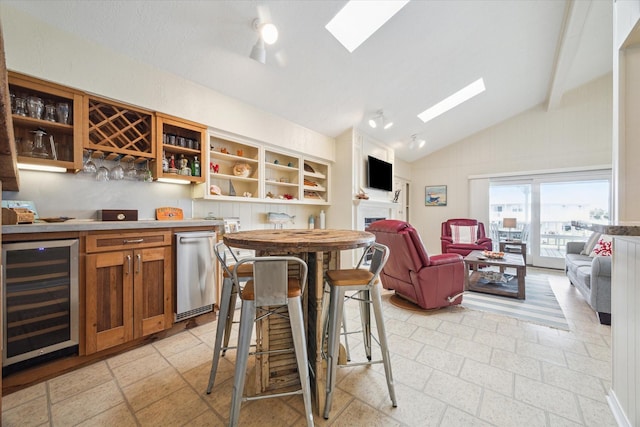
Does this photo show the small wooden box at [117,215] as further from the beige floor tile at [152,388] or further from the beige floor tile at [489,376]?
the beige floor tile at [489,376]

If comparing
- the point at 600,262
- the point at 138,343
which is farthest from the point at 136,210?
the point at 600,262

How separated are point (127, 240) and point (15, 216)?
61cm

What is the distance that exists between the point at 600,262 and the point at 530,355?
1.33 metres

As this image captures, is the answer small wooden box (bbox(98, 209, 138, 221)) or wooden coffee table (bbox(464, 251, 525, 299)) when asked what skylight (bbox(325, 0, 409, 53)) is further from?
wooden coffee table (bbox(464, 251, 525, 299))

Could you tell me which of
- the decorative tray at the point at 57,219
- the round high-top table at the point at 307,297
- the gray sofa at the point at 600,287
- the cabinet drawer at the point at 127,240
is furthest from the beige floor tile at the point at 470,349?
the decorative tray at the point at 57,219

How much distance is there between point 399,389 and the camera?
1.59 metres

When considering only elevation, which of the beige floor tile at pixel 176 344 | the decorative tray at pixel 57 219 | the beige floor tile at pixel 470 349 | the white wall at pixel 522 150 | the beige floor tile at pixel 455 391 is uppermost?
the white wall at pixel 522 150

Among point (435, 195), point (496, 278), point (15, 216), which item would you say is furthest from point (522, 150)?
point (15, 216)

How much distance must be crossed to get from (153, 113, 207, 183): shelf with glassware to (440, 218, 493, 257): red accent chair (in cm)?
447

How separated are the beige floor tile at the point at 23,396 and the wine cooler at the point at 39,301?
0.14 metres

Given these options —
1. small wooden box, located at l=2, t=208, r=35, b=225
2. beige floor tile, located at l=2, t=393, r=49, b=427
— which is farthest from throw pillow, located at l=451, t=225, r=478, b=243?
small wooden box, located at l=2, t=208, r=35, b=225

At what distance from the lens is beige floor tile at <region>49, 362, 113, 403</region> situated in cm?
156

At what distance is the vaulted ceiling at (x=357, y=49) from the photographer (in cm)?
212

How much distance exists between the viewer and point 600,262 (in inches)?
96.7
